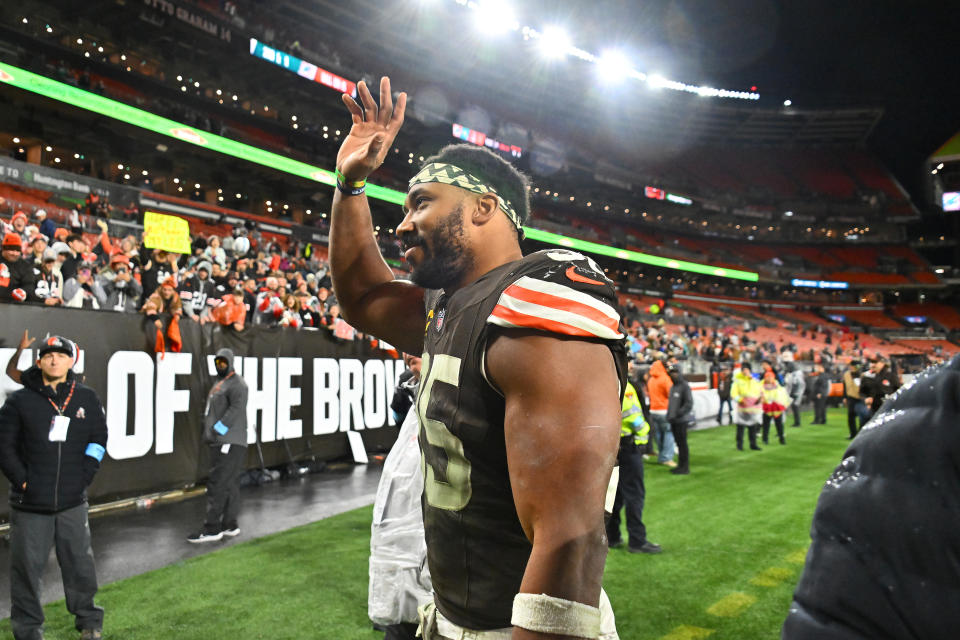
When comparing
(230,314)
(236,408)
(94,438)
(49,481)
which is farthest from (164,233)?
(49,481)

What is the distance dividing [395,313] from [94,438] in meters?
3.65

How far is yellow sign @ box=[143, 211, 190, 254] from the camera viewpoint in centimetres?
925

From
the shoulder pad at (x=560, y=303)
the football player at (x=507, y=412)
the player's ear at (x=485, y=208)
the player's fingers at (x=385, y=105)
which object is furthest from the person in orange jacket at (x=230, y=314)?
the shoulder pad at (x=560, y=303)

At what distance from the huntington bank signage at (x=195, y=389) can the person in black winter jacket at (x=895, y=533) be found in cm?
766

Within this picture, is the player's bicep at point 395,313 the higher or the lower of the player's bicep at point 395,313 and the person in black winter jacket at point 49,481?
the higher

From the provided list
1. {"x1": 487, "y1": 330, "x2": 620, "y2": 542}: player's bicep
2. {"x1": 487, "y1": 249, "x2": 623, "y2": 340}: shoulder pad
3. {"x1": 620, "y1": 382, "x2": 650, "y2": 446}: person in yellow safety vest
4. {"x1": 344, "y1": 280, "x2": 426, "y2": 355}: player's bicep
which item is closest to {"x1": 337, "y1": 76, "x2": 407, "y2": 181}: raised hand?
{"x1": 344, "y1": 280, "x2": 426, "y2": 355}: player's bicep

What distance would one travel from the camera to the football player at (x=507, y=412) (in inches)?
46.9

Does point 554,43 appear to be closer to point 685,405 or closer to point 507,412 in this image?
point 685,405

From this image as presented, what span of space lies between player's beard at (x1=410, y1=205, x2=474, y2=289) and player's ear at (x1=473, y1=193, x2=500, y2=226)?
0.05 meters

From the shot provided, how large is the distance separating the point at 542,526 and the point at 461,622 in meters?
0.42

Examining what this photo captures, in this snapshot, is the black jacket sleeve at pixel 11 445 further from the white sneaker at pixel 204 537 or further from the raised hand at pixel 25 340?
the white sneaker at pixel 204 537

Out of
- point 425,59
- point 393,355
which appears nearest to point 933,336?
point 425,59

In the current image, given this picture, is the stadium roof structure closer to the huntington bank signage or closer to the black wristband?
the huntington bank signage

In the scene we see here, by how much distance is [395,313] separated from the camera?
2094 millimetres
